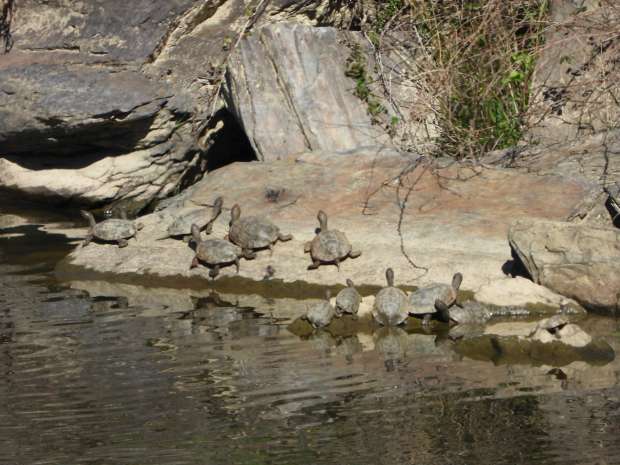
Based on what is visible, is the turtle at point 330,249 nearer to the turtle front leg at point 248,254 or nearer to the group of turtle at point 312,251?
the group of turtle at point 312,251

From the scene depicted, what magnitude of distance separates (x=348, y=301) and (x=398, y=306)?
445 millimetres

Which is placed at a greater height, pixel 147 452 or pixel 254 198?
pixel 254 198

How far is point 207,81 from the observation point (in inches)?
574

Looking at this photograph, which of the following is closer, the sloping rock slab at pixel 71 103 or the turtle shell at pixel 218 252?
the turtle shell at pixel 218 252

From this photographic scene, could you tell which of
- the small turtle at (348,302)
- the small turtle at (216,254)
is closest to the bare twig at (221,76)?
the small turtle at (216,254)

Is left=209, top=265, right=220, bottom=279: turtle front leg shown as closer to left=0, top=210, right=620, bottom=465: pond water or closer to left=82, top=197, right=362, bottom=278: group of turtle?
left=82, top=197, right=362, bottom=278: group of turtle

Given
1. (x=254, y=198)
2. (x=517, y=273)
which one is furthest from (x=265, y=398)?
(x=254, y=198)

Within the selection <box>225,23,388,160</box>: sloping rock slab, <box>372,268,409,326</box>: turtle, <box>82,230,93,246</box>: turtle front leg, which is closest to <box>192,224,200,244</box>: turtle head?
<box>82,230,93,246</box>: turtle front leg

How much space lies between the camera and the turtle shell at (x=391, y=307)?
951 centimetres

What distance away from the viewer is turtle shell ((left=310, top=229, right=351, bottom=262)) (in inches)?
420

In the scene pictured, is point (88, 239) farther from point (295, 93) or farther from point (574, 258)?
point (574, 258)

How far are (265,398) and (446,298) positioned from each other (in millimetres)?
2469

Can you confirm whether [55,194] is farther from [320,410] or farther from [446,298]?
[320,410]

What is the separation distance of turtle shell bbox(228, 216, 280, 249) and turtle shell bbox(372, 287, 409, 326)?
2.01 m
